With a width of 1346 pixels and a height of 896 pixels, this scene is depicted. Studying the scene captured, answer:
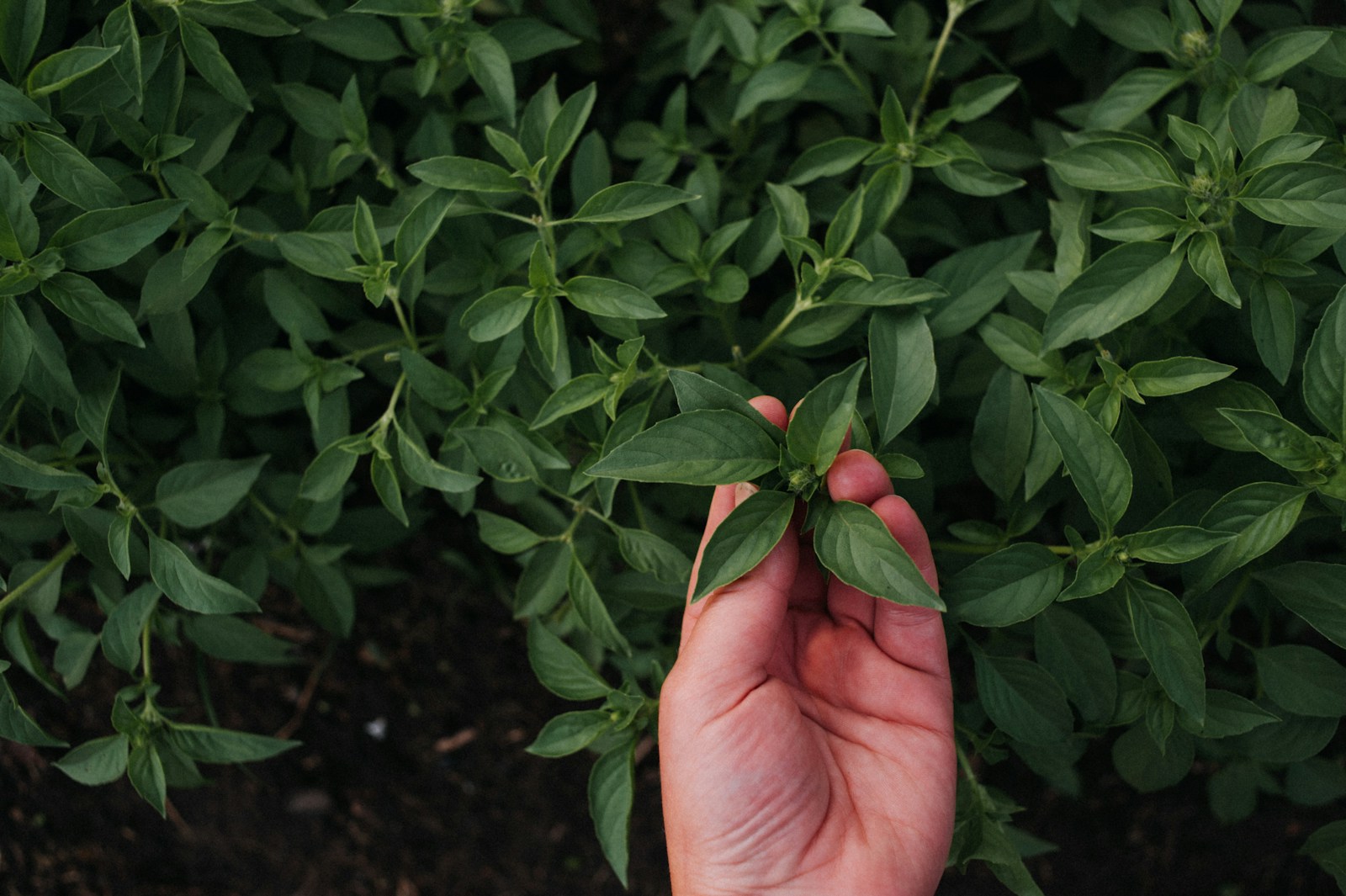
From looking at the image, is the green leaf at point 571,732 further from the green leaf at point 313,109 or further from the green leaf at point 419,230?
the green leaf at point 313,109

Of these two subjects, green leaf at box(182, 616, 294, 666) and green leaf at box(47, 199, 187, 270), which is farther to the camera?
green leaf at box(182, 616, 294, 666)

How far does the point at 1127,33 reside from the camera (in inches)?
73.9

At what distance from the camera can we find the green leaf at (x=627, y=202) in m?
1.61

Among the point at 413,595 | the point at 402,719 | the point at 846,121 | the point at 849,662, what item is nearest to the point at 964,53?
the point at 846,121

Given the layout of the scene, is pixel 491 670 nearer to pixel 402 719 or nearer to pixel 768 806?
pixel 402 719

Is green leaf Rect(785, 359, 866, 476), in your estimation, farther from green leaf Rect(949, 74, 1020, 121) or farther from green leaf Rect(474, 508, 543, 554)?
green leaf Rect(949, 74, 1020, 121)

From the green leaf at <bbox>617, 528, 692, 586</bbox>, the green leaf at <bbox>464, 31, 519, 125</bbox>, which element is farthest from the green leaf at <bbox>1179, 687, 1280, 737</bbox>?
the green leaf at <bbox>464, 31, 519, 125</bbox>

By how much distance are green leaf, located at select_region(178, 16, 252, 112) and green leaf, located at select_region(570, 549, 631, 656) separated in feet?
3.48

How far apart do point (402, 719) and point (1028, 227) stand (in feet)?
7.58

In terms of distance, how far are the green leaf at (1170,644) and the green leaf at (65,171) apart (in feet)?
6.16

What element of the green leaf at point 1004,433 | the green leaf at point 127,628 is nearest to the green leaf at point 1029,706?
the green leaf at point 1004,433

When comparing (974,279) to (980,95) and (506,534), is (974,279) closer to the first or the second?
(980,95)

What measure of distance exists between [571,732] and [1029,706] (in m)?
0.87

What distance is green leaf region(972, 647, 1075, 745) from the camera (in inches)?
66.7
